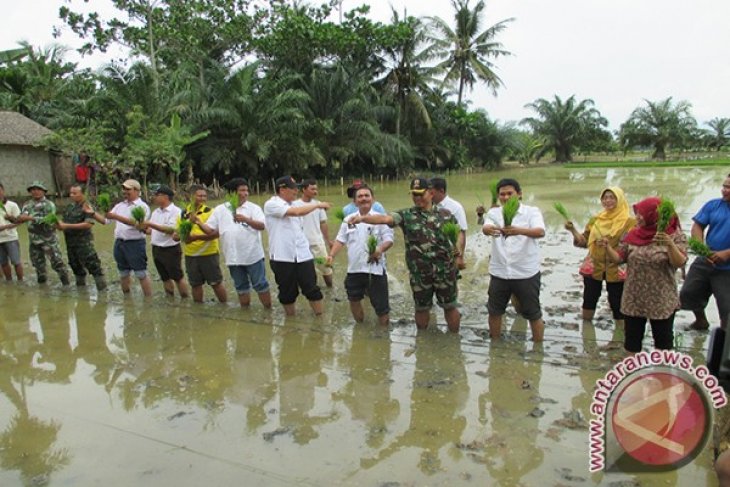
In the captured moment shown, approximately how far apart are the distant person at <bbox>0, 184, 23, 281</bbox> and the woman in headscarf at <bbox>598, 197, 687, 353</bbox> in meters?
7.74

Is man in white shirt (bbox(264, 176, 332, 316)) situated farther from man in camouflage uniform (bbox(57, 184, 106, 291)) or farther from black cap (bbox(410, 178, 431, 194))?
man in camouflage uniform (bbox(57, 184, 106, 291))

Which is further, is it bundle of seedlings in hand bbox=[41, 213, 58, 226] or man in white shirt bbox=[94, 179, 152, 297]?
bundle of seedlings in hand bbox=[41, 213, 58, 226]

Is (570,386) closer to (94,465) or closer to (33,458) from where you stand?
(94,465)

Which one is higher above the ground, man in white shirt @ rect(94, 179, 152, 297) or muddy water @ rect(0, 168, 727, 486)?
man in white shirt @ rect(94, 179, 152, 297)

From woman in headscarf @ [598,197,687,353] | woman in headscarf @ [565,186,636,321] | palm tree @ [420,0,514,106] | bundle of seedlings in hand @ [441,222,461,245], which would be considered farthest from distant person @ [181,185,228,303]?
palm tree @ [420,0,514,106]

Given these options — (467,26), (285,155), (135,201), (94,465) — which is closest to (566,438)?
(94,465)

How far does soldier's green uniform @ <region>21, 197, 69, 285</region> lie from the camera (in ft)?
25.5

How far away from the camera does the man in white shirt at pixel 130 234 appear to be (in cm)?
695

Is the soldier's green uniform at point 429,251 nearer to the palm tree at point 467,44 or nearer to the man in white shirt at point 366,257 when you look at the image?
the man in white shirt at point 366,257

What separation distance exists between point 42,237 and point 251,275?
355 cm

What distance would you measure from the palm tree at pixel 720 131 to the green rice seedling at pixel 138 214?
62982mm

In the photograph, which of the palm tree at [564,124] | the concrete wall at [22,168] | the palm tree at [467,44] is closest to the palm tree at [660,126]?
the palm tree at [564,124]

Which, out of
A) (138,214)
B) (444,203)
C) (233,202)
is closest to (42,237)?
(138,214)

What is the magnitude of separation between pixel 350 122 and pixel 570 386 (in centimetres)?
2605
